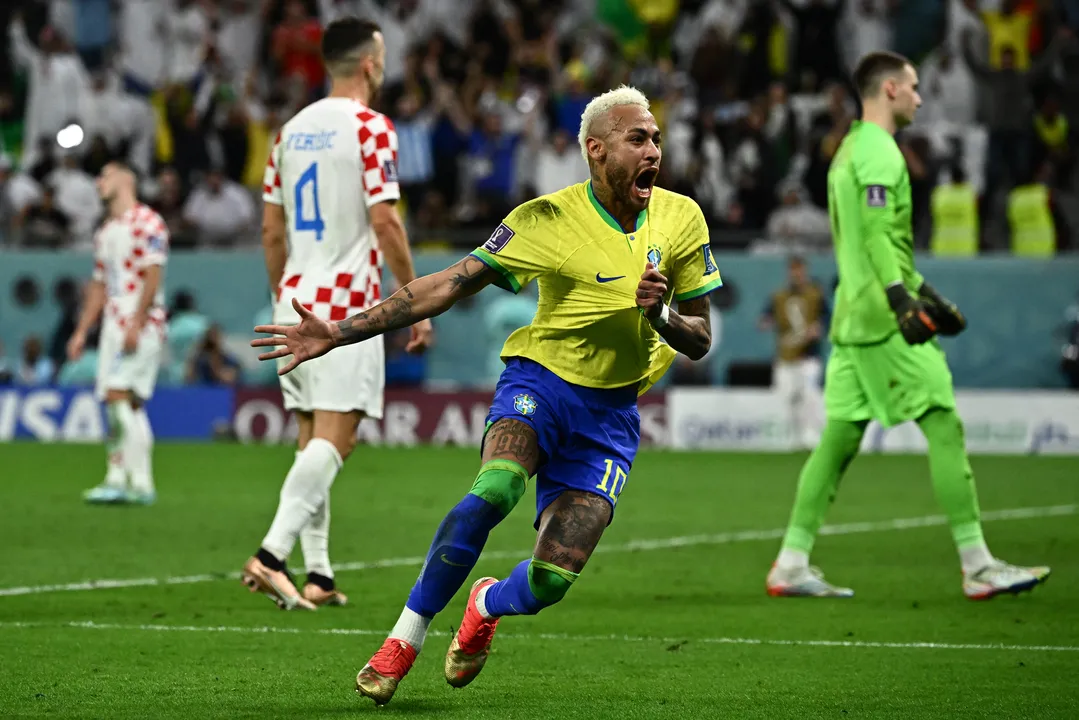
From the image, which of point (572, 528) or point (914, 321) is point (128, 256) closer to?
point (914, 321)

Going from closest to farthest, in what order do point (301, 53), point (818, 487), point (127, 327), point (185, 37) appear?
point (818, 487)
point (127, 327)
point (301, 53)
point (185, 37)

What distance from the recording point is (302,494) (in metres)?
8.59

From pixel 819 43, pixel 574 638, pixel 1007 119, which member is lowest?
pixel 574 638

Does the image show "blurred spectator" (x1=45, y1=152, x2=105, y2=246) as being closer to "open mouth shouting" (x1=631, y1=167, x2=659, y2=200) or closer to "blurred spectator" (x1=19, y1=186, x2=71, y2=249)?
"blurred spectator" (x1=19, y1=186, x2=71, y2=249)

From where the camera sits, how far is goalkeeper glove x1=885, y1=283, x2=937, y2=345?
888 centimetres

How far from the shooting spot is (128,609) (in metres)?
Answer: 8.66

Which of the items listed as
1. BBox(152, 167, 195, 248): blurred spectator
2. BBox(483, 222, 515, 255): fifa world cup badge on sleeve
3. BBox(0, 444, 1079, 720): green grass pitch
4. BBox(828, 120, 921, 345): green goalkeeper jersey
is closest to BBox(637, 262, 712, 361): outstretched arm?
BBox(483, 222, 515, 255): fifa world cup badge on sleeve

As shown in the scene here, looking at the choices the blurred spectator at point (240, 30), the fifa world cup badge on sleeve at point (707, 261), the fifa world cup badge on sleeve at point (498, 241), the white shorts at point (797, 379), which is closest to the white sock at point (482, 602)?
the fifa world cup badge on sleeve at point (498, 241)

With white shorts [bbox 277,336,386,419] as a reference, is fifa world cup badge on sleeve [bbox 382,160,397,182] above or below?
above

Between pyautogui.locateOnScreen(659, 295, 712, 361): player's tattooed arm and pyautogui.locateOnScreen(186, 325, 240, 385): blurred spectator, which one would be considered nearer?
pyautogui.locateOnScreen(659, 295, 712, 361): player's tattooed arm

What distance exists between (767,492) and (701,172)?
25.4ft

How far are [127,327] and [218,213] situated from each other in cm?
933

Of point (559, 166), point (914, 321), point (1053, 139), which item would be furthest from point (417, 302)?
point (1053, 139)

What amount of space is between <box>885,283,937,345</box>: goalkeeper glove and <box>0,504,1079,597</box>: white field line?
3174 mm
